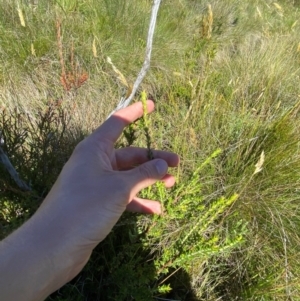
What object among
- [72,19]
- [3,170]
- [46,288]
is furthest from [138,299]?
[72,19]

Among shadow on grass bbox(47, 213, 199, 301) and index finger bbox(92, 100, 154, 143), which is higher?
index finger bbox(92, 100, 154, 143)

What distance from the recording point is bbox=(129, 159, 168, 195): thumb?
3.30ft

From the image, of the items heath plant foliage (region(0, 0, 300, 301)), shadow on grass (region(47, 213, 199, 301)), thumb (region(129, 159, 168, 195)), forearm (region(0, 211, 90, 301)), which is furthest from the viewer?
heath plant foliage (region(0, 0, 300, 301))

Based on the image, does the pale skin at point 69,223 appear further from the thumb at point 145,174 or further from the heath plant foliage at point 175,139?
the heath plant foliage at point 175,139

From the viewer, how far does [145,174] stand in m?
1.03

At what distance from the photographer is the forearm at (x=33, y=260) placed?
33.6 inches

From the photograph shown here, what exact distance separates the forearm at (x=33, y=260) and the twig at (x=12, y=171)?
46cm

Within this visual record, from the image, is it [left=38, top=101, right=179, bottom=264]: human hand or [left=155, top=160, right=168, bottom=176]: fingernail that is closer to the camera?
[left=38, top=101, right=179, bottom=264]: human hand

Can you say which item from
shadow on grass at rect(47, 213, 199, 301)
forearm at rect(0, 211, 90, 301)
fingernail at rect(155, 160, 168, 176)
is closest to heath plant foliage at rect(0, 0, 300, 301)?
shadow on grass at rect(47, 213, 199, 301)

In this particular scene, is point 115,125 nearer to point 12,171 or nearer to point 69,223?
point 69,223

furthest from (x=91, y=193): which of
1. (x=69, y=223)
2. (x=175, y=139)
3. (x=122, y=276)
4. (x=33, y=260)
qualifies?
(x=175, y=139)

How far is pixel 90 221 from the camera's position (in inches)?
37.3

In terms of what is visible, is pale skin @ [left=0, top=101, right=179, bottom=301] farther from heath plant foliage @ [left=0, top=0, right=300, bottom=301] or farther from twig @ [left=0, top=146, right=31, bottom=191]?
twig @ [left=0, top=146, right=31, bottom=191]

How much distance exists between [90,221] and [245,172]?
1.06m
